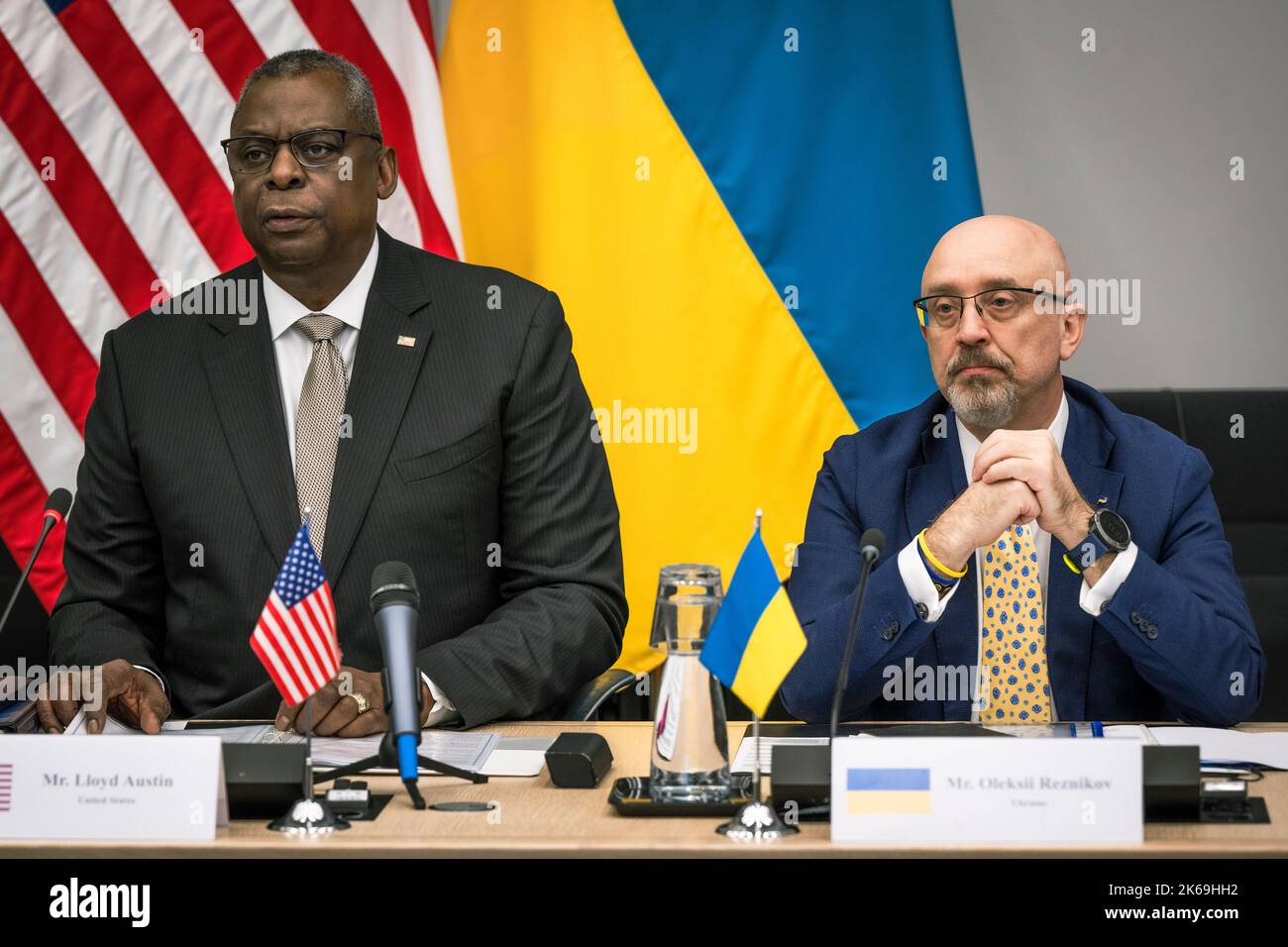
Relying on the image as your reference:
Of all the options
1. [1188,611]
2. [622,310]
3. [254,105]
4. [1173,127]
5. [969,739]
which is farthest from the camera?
[1173,127]

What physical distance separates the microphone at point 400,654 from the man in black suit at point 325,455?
2.61 ft

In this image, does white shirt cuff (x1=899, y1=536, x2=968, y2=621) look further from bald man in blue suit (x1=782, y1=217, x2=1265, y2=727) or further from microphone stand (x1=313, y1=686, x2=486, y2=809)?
microphone stand (x1=313, y1=686, x2=486, y2=809)

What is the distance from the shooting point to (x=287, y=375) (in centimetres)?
288

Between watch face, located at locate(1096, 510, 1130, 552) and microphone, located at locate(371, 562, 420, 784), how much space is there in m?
1.13

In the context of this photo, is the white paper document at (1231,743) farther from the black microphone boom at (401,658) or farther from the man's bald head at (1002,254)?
the black microphone boom at (401,658)

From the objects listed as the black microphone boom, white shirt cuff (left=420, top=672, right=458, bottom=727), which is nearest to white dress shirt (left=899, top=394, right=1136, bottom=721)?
white shirt cuff (left=420, top=672, right=458, bottom=727)

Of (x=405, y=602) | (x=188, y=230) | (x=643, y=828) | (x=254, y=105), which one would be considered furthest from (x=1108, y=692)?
(x=188, y=230)

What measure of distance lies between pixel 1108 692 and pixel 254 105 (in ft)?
6.23

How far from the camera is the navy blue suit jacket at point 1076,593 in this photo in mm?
2367

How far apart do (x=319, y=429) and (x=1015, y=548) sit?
1.29 metres

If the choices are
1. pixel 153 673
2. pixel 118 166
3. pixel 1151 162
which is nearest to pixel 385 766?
pixel 153 673

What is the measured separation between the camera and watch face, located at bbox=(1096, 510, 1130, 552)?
7.70ft

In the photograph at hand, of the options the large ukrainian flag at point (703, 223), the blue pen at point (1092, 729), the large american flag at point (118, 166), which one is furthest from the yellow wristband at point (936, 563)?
A: the large american flag at point (118, 166)
